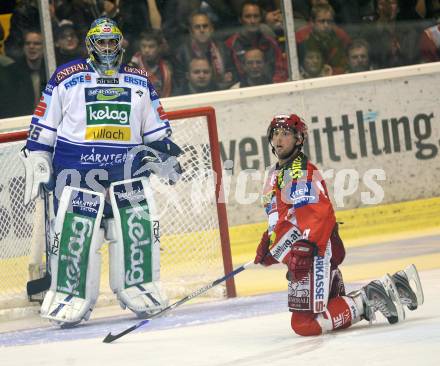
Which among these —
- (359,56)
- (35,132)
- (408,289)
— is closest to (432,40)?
(359,56)

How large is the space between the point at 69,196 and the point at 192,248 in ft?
3.53

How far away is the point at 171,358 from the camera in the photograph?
18.2 ft

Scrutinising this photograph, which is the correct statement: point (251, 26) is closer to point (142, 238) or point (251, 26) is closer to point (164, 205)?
point (164, 205)

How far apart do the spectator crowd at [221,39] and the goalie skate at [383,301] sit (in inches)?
158

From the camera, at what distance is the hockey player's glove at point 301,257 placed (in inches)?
225

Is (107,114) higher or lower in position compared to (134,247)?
higher

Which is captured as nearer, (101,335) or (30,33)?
(101,335)

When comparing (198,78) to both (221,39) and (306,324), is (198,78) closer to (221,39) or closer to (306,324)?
(221,39)

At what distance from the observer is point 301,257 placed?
225 inches

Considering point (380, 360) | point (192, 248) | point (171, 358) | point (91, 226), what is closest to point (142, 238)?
point (91, 226)

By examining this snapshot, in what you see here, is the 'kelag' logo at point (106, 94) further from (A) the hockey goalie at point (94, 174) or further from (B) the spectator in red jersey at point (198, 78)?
(B) the spectator in red jersey at point (198, 78)

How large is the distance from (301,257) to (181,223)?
2154 mm

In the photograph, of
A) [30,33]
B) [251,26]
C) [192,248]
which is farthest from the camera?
[251,26]

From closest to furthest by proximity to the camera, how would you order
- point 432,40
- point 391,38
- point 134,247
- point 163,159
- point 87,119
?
point 87,119 → point 134,247 → point 163,159 → point 391,38 → point 432,40
